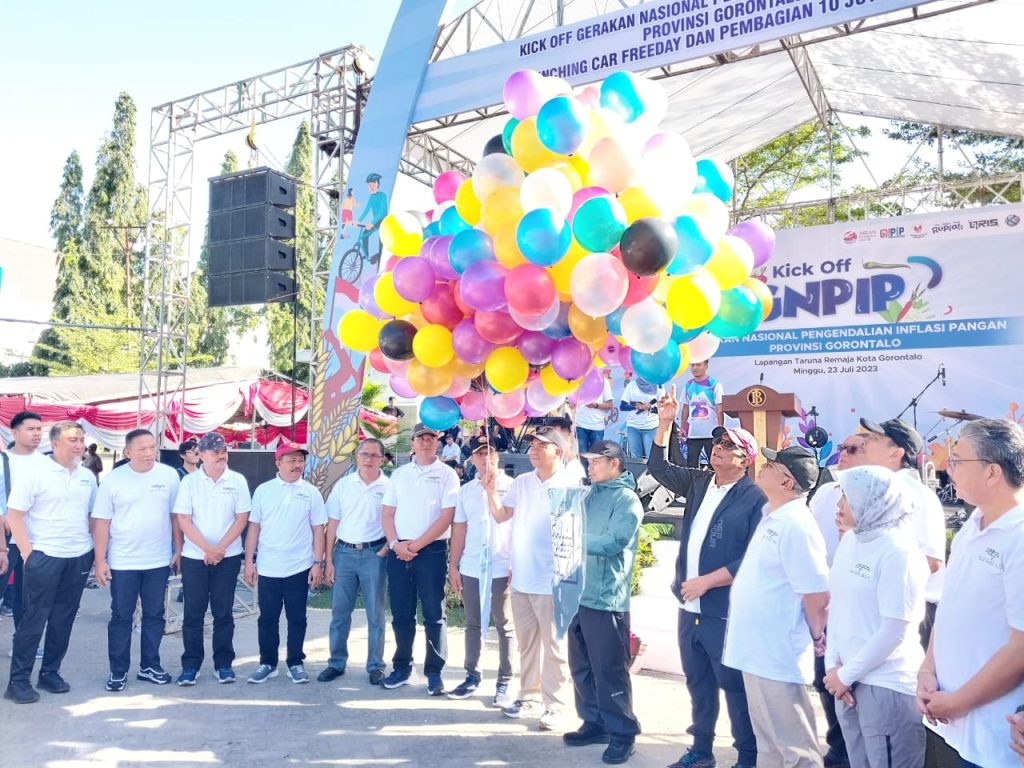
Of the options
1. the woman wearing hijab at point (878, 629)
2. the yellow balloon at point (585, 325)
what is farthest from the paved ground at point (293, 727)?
the yellow balloon at point (585, 325)

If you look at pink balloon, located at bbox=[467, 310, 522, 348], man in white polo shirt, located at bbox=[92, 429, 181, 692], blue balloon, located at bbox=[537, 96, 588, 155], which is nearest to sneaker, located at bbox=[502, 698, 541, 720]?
pink balloon, located at bbox=[467, 310, 522, 348]

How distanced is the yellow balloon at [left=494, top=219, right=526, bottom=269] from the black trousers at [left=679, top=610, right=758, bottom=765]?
5.93ft

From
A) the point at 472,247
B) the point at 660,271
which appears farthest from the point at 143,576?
the point at 660,271

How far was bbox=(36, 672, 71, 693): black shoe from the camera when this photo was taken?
4.62 m

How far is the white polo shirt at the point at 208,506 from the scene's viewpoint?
16.3 feet

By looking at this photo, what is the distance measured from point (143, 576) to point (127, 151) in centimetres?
2671

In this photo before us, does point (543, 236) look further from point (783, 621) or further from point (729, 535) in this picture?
point (783, 621)

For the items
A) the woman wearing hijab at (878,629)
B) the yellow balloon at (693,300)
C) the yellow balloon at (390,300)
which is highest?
the yellow balloon at (390,300)

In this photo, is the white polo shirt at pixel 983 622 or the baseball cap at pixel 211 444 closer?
the white polo shirt at pixel 983 622

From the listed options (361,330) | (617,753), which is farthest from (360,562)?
(617,753)

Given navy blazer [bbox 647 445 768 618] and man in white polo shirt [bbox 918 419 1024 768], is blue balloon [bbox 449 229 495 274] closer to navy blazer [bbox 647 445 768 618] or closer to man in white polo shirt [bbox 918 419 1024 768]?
navy blazer [bbox 647 445 768 618]

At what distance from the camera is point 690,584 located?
343 centimetres

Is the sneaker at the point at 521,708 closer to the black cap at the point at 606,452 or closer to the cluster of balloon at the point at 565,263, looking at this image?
the black cap at the point at 606,452

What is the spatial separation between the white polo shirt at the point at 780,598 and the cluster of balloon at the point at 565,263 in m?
0.90
